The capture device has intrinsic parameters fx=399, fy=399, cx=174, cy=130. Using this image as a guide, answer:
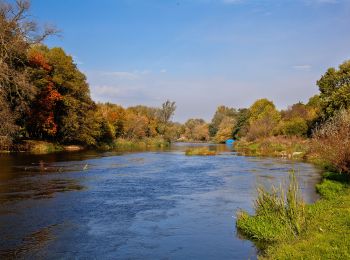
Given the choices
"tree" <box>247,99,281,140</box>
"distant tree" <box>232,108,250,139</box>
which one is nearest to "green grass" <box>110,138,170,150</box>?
"tree" <box>247,99,281,140</box>

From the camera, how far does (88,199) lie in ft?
66.8

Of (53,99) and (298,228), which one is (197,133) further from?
(298,228)

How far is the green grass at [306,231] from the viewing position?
995 centimetres

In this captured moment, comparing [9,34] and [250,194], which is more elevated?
[9,34]

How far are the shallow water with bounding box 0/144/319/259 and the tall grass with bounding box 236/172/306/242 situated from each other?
58 centimetres

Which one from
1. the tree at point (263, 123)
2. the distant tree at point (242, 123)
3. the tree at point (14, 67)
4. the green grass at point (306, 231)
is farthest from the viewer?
the distant tree at point (242, 123)

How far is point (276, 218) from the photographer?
13484mm

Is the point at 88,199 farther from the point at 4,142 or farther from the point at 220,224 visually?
the point at 4,142

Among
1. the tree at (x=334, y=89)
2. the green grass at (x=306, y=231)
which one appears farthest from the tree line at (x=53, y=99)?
the green grass at (x=306, y=231)

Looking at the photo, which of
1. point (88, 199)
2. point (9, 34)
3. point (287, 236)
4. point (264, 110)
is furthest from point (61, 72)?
point (264, 110)

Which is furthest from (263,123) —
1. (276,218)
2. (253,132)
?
(276,218)

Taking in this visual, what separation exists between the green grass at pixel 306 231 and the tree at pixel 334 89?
1401 inches

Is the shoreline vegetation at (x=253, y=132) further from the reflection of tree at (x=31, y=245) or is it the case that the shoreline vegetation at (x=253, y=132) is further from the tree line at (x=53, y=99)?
the reflection of tree at (x=31, y=245)

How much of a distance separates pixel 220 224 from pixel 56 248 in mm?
6423
